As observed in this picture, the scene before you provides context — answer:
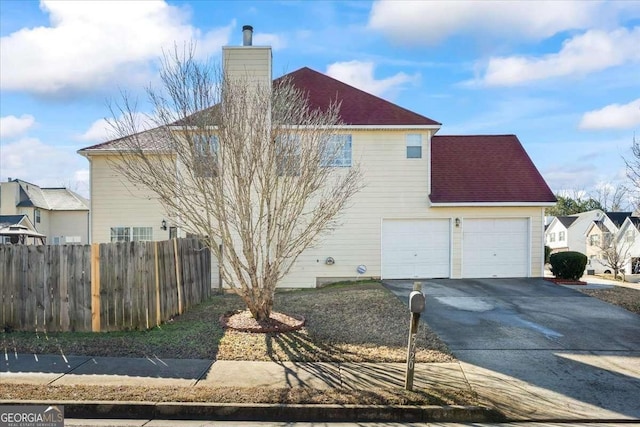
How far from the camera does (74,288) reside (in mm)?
7625

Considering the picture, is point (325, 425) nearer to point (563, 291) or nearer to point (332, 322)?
point (332, 322)

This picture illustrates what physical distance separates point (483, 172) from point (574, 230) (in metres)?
39.9

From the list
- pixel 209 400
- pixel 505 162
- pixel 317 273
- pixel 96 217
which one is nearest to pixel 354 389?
pixel 209 400

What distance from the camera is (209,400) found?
191 inches

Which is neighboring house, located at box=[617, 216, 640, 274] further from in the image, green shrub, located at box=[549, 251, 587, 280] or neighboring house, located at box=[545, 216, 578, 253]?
green shrub, located at box=[549, 251, 587, 280]

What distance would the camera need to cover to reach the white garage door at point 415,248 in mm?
14766

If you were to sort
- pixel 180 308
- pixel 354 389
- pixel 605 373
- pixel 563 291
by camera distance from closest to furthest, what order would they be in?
pixel 354 389
pixel 605 373
pixel 180 308
pixel 563 291

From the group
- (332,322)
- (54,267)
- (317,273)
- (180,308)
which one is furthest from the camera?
(317,273)

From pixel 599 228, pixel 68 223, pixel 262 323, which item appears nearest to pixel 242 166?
pixel 262 323

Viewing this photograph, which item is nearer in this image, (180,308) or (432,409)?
(432,409)

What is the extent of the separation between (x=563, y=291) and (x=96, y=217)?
667 inches

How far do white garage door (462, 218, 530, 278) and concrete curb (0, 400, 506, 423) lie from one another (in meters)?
10.7

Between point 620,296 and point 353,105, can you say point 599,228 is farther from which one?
point 353,105

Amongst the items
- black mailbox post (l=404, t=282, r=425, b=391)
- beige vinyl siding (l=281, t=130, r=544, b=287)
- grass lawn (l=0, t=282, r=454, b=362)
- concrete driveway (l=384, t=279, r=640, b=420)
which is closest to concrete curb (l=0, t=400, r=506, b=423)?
black mailbox post (l=404, t=282, r=425, b=391)
